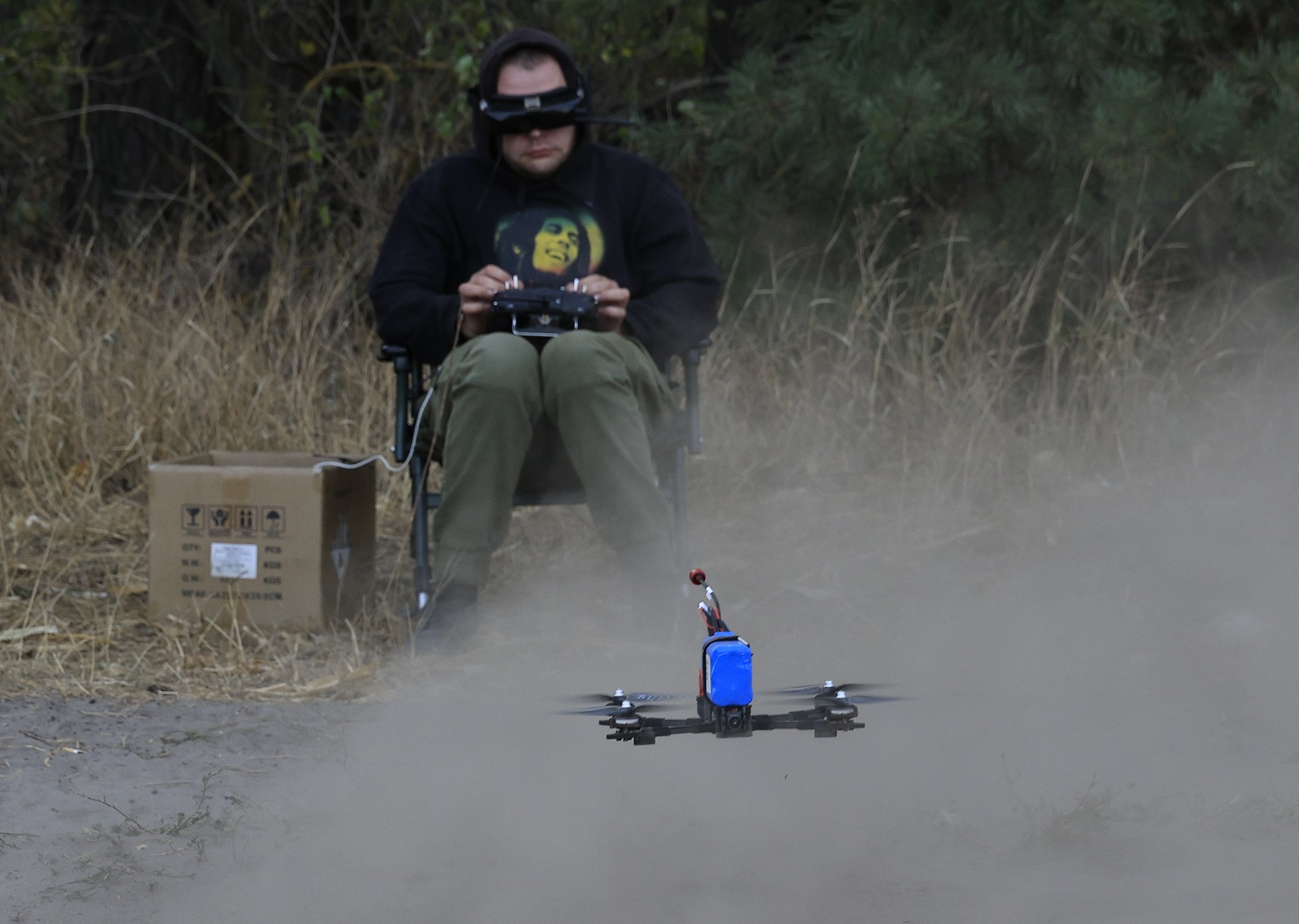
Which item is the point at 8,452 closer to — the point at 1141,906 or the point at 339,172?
the point at 339,172

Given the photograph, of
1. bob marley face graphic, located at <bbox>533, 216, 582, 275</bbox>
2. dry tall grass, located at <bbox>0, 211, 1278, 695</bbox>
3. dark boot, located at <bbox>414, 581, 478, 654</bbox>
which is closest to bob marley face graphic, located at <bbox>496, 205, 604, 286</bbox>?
bob marley face graphic, located at <bbox>533, 216, 582, 275</bbox>

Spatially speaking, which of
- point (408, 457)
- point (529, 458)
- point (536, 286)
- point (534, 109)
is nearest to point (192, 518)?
point (408, 457)

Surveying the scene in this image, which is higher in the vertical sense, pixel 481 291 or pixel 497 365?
pixel 481 291

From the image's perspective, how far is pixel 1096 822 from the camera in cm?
230

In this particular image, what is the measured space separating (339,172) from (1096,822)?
5.57 metres

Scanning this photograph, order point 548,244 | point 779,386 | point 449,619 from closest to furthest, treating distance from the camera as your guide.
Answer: point 449,619, point 548,244, point 779,386

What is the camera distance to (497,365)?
11.3 feet

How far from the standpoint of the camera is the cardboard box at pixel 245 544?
3.70 meters

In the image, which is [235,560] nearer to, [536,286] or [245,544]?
[245,544]

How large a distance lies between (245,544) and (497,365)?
0.82 meters

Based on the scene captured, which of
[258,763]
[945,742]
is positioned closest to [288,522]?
[258,763]

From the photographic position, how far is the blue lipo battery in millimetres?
1197

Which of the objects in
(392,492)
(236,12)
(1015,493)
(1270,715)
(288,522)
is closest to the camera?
(1270,715)

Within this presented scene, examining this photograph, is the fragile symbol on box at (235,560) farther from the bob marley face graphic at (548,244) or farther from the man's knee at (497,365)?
the bob marley face graphic at (548,244)
